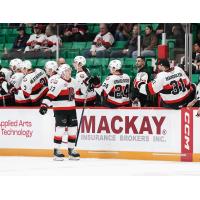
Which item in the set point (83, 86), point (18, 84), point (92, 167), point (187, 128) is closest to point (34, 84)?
point (18, 84)

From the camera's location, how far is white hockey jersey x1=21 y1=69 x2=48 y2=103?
32.3ft

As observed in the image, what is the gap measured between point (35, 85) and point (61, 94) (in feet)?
1.76

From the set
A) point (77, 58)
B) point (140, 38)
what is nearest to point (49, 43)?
point (77, 58)

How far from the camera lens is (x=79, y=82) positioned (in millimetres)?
9711

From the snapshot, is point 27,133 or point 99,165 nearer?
point 99,165

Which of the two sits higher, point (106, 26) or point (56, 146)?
point (106, 26)

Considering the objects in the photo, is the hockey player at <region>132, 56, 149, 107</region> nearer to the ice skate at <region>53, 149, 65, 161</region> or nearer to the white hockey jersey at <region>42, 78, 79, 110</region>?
the white hockey jersey at <region>42, 78, 79, 110</region>

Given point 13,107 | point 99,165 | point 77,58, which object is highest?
point 77,58

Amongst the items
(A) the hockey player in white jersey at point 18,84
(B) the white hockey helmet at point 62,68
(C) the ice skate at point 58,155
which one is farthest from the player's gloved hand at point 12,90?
(C) the ice skate at point 58,155

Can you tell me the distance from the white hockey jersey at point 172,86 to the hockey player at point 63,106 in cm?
110

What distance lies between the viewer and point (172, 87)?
30.9 ft

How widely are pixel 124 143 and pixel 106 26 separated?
162 centimetres

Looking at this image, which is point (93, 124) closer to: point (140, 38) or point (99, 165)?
point (99, 165)

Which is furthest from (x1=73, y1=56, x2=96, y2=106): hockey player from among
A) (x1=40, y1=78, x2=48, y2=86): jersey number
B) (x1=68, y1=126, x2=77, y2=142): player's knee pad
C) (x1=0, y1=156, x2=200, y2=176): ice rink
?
(x1=0, y1=156, x2=200, y2=176): ice rink
